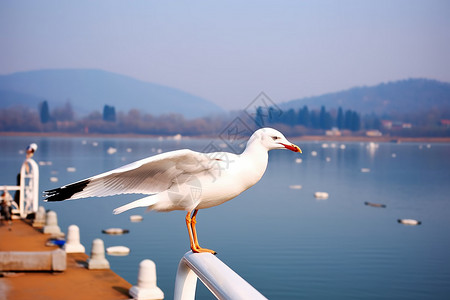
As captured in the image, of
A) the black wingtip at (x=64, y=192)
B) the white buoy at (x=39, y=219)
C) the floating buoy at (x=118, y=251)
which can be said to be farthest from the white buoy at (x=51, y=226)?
the black wingtip at (x=64, y=192)

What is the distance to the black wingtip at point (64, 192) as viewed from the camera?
2314 millimetres

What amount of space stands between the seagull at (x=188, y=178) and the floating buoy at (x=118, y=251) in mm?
19020

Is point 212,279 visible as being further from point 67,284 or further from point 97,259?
point 97,259

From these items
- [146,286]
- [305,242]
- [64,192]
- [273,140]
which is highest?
[273,140]

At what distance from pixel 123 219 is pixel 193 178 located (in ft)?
90.9

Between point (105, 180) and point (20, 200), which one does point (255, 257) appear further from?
point (105, 180)

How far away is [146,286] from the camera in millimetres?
9359

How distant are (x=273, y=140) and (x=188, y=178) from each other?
0.51 metres

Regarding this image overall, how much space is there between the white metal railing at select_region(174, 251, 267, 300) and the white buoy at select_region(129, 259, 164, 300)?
6.79m

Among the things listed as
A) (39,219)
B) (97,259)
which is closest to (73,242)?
(97,259)

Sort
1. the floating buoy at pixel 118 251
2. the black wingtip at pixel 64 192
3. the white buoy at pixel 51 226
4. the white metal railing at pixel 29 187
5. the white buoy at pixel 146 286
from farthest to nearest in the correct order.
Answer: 1. the floating buoy at pixel 118 251
2. the white metal railing at pixel 29 187
3. the white buoy at pixel 51 226
4. the white buoy at pixel 146 286
5. the black wingtip at pixel 64 192

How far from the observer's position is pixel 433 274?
68.5 feet

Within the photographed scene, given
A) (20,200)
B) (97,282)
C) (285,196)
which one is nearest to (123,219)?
(20,200)

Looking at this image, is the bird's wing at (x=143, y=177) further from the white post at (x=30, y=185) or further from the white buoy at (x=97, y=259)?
the white post at (x=30, y=185)
